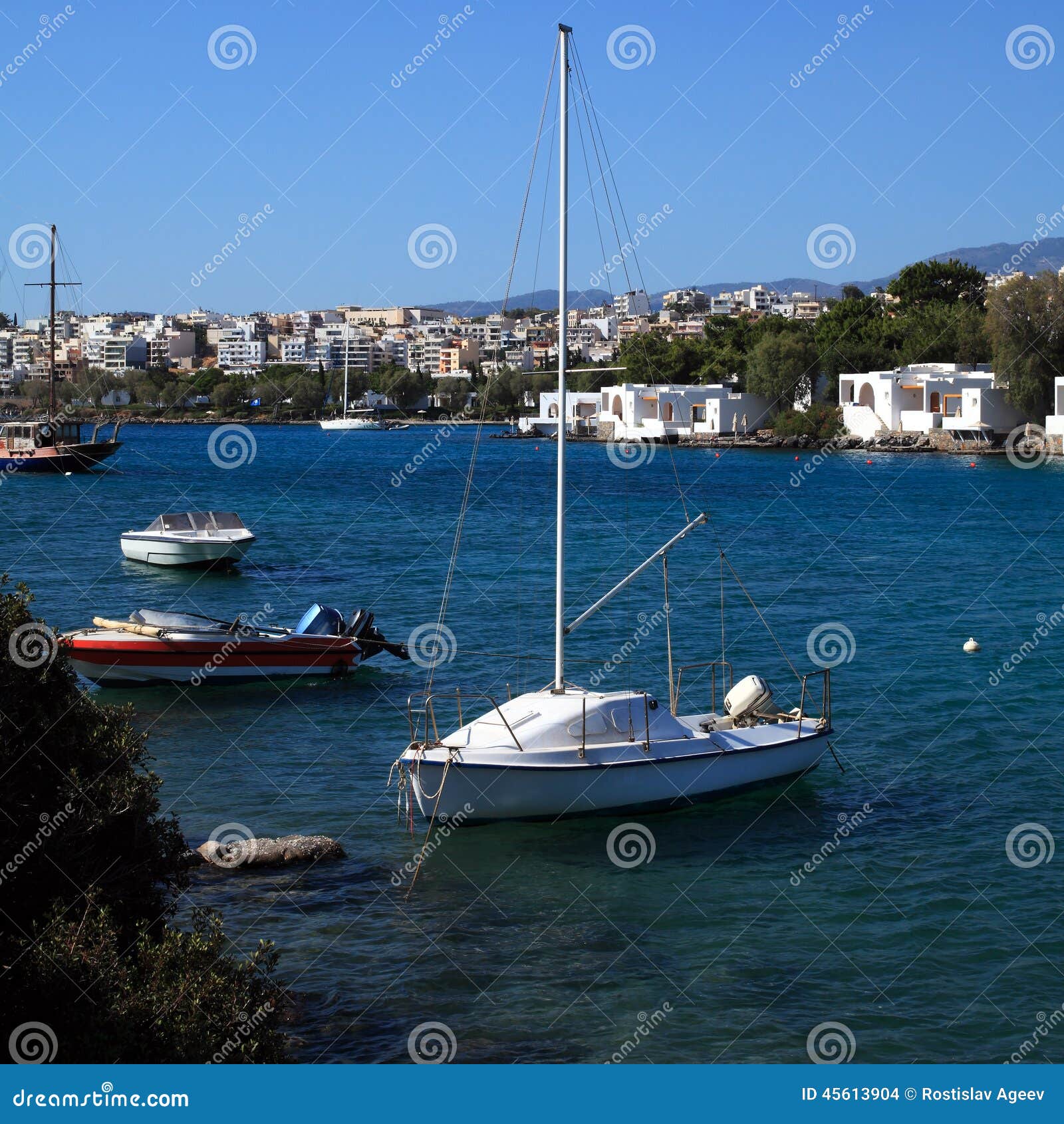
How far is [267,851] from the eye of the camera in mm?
13055

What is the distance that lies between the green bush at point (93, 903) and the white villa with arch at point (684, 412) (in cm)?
9825

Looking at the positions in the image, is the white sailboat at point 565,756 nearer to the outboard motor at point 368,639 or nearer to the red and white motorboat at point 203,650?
the red and white motorboat at point 203,650

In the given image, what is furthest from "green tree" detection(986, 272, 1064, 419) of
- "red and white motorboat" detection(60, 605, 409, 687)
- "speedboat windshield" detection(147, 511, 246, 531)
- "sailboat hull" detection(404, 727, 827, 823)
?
"sailboat hull" detection(404, 727, 827, 823)

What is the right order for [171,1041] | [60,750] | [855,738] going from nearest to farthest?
[171,1041]
[60,750]
[855,738]

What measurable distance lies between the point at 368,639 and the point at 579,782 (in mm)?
8766

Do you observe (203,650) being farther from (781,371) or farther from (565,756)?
(781,371)

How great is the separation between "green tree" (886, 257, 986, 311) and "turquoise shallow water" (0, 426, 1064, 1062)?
89.2 meters

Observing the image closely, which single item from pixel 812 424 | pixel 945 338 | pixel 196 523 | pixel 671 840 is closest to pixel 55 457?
pixel 196 523

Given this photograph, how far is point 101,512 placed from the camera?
53219mm

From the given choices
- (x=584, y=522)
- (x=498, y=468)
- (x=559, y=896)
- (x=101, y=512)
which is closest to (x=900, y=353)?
(x=498, y=468)

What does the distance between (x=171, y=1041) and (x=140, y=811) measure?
1928 millimetres

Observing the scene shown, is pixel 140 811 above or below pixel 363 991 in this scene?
above

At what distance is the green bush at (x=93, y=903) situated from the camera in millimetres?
7328

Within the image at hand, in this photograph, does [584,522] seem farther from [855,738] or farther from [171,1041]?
[171,1041]
